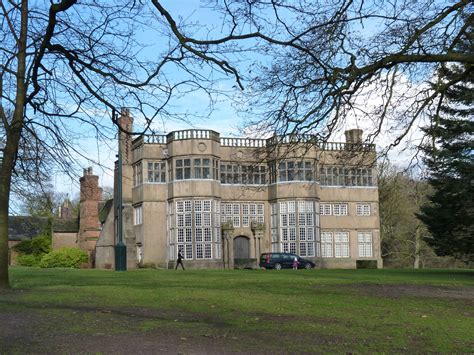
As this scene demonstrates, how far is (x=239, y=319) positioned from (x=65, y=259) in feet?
147

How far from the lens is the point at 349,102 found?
1094 cm

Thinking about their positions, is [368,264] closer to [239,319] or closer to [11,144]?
[11,144]

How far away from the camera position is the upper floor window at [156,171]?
47.1m

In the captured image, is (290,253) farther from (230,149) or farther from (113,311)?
(113,311)

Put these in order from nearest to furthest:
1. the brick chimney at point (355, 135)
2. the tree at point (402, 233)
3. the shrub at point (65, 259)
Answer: the brick chimney at point (355, 135), the shrub at point (65, 259), the tree at point (402, 233)

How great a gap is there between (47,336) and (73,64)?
16.6 ft

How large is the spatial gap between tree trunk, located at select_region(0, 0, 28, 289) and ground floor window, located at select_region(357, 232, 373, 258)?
39.7 meters

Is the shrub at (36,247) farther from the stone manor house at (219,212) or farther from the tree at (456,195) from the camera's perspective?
the tree at (456,195)

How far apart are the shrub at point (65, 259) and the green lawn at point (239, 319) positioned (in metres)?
37.1

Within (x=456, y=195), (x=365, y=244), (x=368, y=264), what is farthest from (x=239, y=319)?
(x=365, y=244)

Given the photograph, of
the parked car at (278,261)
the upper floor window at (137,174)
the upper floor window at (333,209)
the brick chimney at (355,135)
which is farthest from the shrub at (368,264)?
the brick chimney at (355,135)

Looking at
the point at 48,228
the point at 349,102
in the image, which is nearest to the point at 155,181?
the point at 48,228

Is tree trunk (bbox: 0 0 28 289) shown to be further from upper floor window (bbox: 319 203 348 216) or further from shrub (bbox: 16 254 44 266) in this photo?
shrub (bbox: 16 254 44 266)

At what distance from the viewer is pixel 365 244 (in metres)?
52.1
